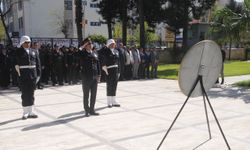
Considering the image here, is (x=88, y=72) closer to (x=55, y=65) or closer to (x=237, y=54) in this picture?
(x=55, y=65)

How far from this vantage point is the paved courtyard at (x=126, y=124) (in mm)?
6836

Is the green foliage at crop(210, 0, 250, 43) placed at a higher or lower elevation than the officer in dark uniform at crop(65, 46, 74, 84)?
higher

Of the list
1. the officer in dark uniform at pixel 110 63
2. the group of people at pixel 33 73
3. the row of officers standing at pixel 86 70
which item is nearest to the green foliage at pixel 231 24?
the row of officers standing at pixel 86 70

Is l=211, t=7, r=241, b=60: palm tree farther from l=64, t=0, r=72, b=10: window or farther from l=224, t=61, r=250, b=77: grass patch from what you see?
l=64, t=0, r=72, b=10: window

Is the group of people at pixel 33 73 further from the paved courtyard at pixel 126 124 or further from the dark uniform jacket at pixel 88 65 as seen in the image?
the paved courtyard at pixel 126 124

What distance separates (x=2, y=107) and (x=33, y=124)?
10.1 ft

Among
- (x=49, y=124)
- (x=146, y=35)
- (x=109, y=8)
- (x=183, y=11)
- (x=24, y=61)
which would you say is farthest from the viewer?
(x=146, y=35)

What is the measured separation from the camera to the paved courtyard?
684 centimetres

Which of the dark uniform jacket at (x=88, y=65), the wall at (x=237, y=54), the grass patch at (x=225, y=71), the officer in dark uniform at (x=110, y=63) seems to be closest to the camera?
the dark uniform jacket at (x=88, y=65)

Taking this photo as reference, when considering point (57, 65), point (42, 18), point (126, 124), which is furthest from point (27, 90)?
point (42, 18)

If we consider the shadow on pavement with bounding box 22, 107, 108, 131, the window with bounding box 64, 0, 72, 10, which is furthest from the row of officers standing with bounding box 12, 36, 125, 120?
the window with bounding box 64, 0, 72, 10

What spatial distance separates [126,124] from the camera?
844 centimetres

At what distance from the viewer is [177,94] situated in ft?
44.0

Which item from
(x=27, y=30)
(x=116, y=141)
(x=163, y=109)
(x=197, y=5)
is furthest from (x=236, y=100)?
(x=27, y=30)
